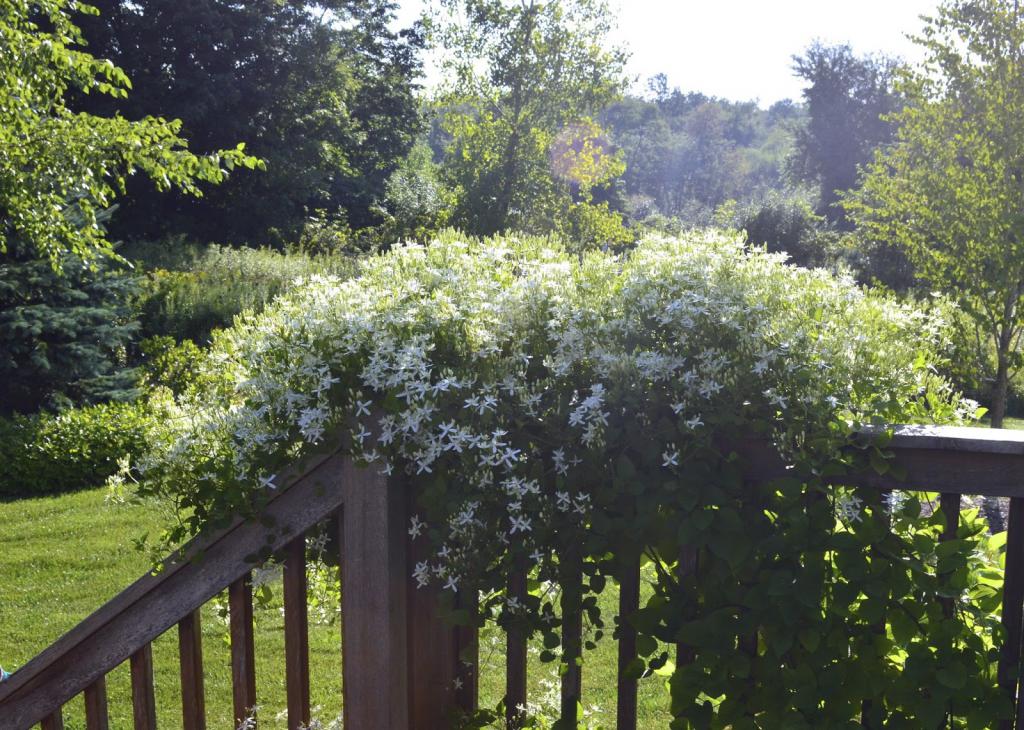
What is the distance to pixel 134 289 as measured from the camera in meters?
10.2

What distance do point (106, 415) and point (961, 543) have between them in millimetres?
8524

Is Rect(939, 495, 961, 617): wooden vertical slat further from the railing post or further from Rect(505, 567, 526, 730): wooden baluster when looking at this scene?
the railing post

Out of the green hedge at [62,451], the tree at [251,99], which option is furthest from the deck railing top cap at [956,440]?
the tree at [251,99]

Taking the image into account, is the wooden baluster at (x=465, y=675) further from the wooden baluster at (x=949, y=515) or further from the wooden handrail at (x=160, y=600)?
the wooden baluster at (x=949, y=515)

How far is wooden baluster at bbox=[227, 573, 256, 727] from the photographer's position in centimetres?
209

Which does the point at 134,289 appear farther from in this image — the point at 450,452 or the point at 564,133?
the point at 564,133

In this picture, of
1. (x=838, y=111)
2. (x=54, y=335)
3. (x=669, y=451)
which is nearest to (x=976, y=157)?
(x=669, y=451)

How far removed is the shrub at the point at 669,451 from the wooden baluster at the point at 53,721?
745mm

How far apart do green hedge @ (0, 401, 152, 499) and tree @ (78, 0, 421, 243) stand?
1737cm

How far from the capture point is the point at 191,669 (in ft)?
7.00

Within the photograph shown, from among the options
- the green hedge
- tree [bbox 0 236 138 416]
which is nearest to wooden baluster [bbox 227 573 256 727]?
the green hedge

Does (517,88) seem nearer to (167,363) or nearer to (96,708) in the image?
(167,363)

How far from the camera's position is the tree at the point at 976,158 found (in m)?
7.95

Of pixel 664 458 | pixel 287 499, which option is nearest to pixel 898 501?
pixel 664 458
